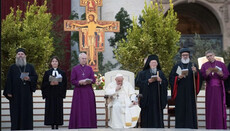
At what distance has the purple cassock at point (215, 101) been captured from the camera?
8602 millimetres

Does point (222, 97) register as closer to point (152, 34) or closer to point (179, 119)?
point (179, 119)

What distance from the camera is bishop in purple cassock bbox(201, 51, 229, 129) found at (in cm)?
860

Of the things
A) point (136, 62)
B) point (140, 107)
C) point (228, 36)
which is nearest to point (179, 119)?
point (140, 107)

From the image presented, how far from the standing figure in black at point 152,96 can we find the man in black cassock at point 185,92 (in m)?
0.25

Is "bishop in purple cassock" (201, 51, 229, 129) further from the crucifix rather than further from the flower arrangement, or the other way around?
the flower arrangement

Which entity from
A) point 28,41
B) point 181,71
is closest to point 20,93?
point 181,71

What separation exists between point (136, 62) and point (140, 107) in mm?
4971

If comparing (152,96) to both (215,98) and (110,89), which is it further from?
(215,98)

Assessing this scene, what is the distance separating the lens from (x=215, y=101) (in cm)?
866

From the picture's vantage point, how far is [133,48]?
13.4m

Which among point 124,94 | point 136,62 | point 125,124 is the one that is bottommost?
point 125,124

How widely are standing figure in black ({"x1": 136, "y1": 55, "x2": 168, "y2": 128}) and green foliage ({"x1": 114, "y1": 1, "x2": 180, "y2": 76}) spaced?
181 inches

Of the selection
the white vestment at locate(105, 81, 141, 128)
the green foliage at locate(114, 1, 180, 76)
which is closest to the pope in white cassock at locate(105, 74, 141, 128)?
the white vestment at locate(105, 81, 141, 128)

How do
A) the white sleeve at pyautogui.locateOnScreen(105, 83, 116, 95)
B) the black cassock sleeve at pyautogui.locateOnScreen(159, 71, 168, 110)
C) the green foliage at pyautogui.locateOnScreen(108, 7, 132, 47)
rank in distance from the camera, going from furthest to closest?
the green foliage at pyautogui.locateOnScreen(108, 7, 132, 47) < the black cassock sleeve at pyautogui.locateOnScreen(159, 71, 168, 110) < the white sleeve at pyautogui.locateOnScreen(105, 83, 116, 95)
